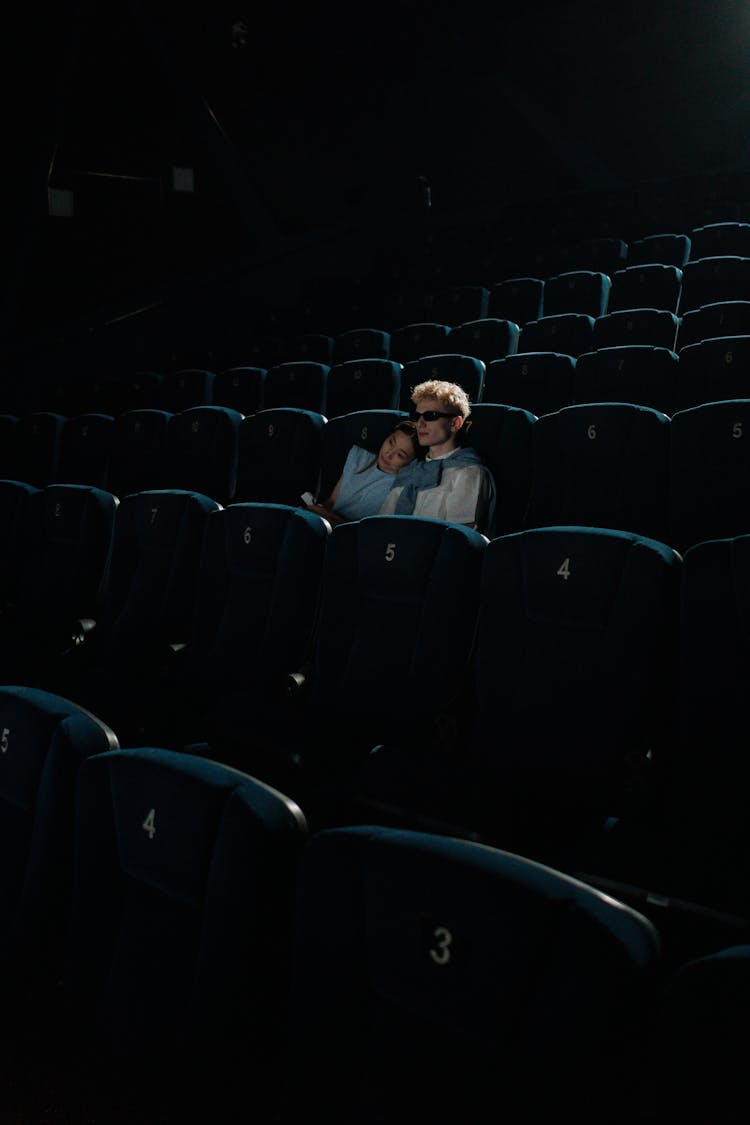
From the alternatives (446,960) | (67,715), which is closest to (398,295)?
(67,715)

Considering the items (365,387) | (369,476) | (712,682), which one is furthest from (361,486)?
(712,682)

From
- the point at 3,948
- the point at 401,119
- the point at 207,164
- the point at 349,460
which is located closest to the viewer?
the point at 3,948

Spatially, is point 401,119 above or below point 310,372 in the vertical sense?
above

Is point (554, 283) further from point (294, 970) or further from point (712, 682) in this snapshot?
point (294, 970)

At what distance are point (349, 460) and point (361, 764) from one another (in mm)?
621

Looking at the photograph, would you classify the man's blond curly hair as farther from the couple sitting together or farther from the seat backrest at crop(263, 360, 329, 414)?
the seat backrest at crop(263, 360, 329, 414)

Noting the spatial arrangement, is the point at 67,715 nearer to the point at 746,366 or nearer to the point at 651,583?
the point at 651,583

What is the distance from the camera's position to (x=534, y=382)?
58.8 inches

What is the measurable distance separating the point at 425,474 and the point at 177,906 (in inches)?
30.6

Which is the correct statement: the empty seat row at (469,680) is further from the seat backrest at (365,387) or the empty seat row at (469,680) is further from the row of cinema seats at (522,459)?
the seat backrest at (365,387)

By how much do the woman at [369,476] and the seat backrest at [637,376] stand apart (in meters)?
0.35

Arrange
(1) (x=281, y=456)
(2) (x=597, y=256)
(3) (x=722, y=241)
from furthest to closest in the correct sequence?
(2) (x=597, y=256) < (3) (x=722, y=241) < (1) (x=281, y=456)

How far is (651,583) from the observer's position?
28.5 inches

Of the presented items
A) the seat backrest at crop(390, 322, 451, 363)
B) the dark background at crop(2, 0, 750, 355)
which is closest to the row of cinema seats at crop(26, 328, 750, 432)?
the seat backrest at crop(390, 322, 451, 363)
